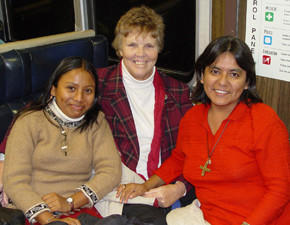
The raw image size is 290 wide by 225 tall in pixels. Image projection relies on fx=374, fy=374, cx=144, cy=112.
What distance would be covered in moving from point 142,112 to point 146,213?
1.92 feet

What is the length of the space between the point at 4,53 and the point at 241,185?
1409 mm

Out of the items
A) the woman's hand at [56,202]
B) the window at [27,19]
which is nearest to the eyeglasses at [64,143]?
the woman's hand at [56,202]

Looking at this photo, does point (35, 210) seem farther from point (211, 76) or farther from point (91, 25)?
point (91, 25)

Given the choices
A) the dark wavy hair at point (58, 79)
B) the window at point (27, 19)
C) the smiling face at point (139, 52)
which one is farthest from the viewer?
the window at point (27, 19)

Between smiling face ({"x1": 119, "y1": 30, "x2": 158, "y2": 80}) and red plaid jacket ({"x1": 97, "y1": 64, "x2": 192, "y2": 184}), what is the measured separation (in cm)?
12

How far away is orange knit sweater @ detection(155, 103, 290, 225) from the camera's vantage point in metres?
1.51

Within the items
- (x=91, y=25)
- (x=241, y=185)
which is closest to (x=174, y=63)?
(x=91, y=25)

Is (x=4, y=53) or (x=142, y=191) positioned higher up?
(x=4, y=53)

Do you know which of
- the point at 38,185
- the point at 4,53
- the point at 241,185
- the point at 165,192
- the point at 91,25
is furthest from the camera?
the point at 91,25

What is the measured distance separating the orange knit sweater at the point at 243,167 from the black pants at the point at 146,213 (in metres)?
0.21

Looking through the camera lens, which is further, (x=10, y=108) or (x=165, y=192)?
(x=10, y=108)

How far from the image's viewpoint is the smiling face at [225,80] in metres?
1.62

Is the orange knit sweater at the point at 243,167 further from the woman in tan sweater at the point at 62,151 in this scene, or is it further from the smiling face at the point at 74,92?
the smiling face at the point at 74,92

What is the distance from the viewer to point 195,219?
173 cm
